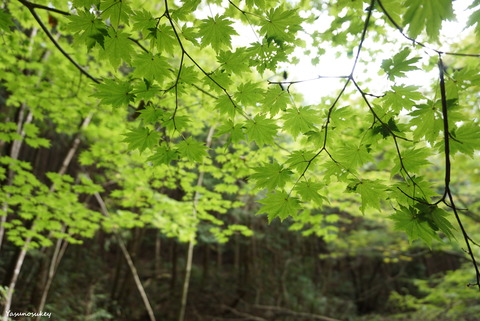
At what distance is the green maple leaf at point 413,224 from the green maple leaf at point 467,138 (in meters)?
0.31

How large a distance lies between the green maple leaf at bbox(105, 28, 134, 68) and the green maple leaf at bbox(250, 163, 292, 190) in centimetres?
85

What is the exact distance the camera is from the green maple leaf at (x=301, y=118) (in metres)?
1.41

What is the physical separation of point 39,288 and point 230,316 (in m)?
6.61

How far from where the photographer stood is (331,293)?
43.6 feet

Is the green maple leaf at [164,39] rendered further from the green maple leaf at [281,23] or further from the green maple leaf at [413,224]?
the green maple leaf at [413,224]

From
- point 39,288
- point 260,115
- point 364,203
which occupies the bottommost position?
point 39,288

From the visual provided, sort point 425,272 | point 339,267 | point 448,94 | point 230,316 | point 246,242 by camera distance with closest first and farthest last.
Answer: point 448,94, point 230,316, point 246,242, point 425,272, point 339,267

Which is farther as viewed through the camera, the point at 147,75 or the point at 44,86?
the point at 44,86

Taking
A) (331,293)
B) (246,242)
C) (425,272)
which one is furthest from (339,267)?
(246,242)

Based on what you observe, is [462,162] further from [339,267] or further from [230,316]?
[339,267]

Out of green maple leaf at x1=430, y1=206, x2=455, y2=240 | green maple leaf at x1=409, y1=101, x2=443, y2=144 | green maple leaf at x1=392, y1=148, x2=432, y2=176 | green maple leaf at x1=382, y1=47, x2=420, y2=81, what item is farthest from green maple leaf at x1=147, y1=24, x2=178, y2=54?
Result: green maple leaf at x1=430, y1=206, x2=455, y2=240

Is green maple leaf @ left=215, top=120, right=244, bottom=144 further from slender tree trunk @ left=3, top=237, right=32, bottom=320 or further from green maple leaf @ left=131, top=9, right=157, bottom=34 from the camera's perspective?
slender tree trunk @ left=3, top=237, right=32, bottom=320

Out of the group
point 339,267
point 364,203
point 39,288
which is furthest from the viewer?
point 339,267

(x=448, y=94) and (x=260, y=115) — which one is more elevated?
(x=260, y=115)
